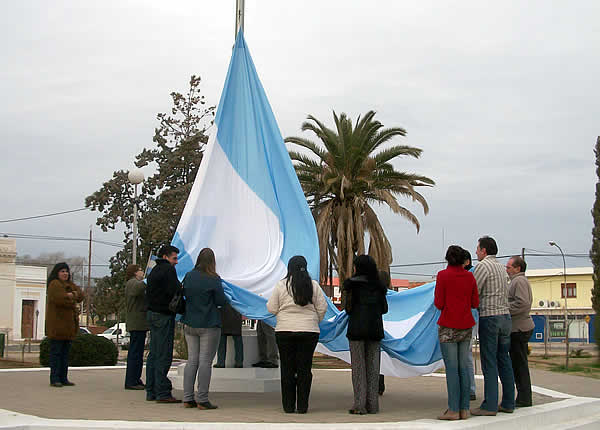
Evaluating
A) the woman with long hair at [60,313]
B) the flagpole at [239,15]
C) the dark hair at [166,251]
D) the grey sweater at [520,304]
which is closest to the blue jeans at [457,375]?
the grey sweater at [520,304]

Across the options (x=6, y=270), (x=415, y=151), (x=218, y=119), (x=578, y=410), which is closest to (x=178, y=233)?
(x=218, y=119)

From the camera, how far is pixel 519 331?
947 centimetres

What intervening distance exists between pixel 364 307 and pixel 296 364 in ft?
3.39

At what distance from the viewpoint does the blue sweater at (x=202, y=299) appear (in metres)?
8.84

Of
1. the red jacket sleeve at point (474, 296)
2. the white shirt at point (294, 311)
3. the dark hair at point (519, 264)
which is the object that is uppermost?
the dark hair at point (519, 264)

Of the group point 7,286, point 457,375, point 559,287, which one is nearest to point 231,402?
point 457,375

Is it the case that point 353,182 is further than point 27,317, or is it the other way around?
point 27,317

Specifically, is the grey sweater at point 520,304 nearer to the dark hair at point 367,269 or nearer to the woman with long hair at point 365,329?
the woman with long hair at point 365,329

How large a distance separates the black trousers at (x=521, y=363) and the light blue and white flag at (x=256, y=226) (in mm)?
1051

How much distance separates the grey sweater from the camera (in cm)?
948

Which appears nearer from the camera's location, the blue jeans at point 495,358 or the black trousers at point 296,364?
the black trousers at point 296,364

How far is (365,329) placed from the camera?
28.1 feet

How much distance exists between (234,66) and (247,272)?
3803 mm

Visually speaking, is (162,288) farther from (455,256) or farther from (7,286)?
(7,286)
